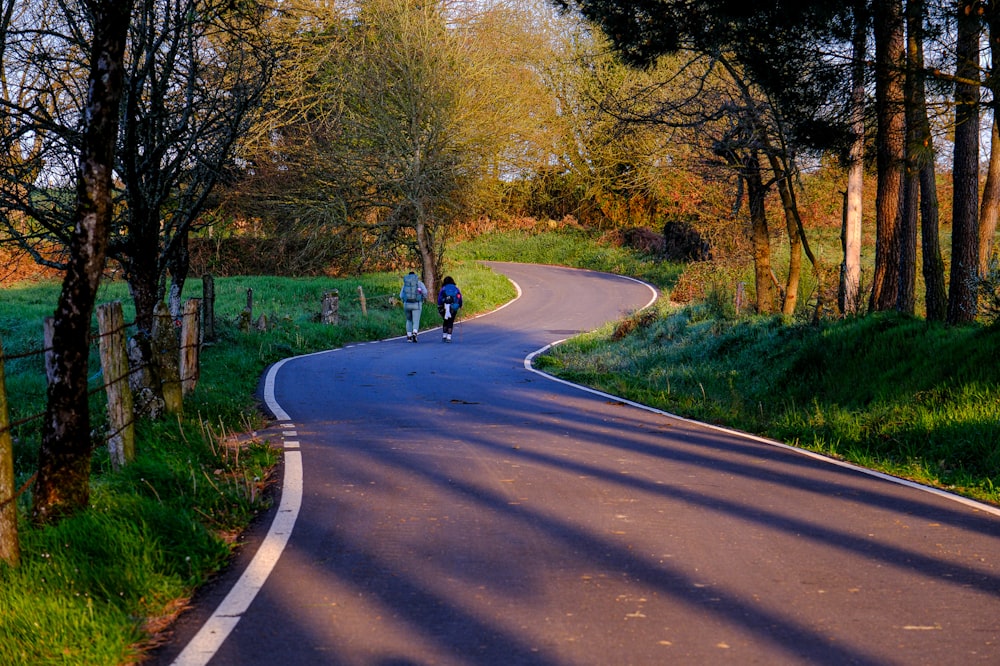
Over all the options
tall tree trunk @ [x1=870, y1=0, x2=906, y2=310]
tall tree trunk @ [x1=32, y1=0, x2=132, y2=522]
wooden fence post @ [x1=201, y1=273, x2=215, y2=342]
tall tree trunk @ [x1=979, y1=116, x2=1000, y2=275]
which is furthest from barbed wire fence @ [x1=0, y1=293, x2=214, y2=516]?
tall tree trunk @ [x1=979, y1=116, x2=1000, y2=275]

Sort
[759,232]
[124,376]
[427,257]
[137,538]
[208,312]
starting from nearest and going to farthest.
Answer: [137,538]
[124,376]
[208,312]
[759,232]
[427,257]

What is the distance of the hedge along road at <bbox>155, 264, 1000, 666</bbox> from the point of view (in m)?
4.20

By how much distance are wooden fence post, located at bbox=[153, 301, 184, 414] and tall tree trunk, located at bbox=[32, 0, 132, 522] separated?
365cm

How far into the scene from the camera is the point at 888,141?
13.7 m

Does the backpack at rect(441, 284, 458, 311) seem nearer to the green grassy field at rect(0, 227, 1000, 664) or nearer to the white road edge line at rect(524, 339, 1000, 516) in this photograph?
the green grassy field at rect(0, 227, 1000, 664)

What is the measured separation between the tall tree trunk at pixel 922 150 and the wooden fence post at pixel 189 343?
8.83 m

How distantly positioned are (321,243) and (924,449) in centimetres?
2930

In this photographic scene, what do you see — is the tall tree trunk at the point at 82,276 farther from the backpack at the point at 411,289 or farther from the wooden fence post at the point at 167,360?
the backpack at the point at 411,289

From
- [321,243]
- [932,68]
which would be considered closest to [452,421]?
[932,68]

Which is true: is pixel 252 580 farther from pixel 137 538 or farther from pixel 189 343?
pixel 189 343

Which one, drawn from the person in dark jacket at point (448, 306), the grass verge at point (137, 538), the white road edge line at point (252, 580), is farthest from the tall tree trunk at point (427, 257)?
the white road edge line at point (252, 580)

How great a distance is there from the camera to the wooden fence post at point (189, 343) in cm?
1120

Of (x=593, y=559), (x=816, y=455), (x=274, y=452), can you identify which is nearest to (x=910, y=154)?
(x=816, y=455)

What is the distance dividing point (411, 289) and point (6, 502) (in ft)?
65.4
